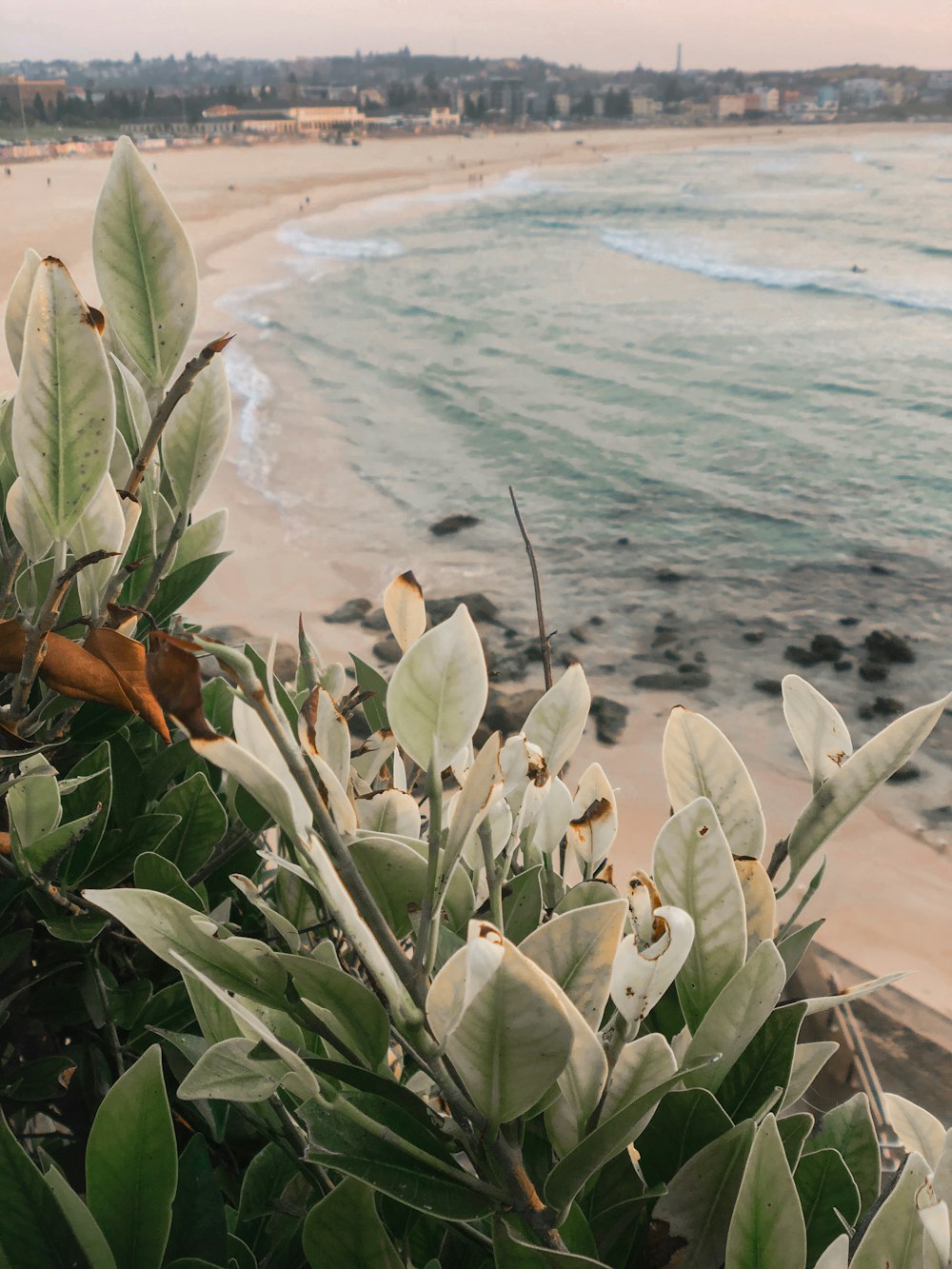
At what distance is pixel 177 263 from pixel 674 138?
5663 centimetres

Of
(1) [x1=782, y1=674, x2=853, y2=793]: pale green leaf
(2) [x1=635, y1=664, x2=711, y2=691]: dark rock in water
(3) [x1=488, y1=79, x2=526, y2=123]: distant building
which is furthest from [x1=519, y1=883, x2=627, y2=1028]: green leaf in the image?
(3) [x1=488, y1=79, x2=526, y2=123]: distant building

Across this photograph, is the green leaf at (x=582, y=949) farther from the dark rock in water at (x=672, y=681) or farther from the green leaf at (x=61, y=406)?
the dark rock in water at (x=672, y=681)

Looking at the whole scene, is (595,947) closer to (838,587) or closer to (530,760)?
(530,760)

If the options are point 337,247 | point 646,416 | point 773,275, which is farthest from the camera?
point 337,247

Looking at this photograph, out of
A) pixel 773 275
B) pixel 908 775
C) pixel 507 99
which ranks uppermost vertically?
pixel 507 99

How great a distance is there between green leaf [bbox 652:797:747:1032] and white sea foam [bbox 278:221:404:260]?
1795 centimetres

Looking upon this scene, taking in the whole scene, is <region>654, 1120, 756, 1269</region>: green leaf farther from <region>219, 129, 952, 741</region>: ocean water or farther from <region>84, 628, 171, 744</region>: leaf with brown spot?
<region>219, 129, 952, 741</region>: ocean water

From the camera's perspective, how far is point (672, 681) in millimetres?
4750

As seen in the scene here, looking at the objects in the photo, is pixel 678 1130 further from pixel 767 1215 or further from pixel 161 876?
pixel 161 876

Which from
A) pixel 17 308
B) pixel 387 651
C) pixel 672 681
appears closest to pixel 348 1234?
pixel 17 308

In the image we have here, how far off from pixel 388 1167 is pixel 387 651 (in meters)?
4.42

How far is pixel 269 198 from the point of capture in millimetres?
25328

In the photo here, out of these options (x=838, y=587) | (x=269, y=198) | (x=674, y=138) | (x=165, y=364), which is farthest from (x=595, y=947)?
(x=674, y=138)

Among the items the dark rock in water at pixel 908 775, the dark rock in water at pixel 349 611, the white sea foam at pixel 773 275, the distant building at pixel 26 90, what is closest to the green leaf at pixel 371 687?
the dark rock in water at pixel 908 775
